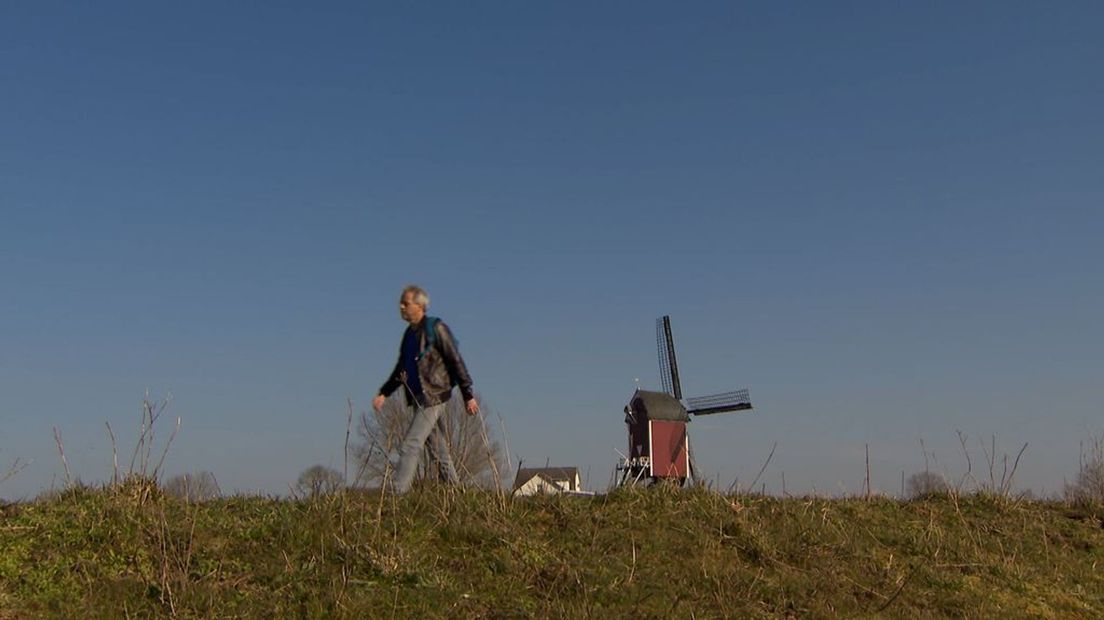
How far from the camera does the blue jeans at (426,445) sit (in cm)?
905

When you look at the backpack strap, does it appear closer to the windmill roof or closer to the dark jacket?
the dark jacket

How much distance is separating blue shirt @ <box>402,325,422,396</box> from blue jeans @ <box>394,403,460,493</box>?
8.2 inches

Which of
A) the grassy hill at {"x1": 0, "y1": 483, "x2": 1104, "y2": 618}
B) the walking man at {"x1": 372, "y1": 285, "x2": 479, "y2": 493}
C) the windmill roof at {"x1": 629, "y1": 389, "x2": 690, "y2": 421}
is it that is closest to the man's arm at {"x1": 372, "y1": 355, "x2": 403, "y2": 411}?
the walking man at {"x1": 372, "y1": 285, "x2": 479, "y2": 493}

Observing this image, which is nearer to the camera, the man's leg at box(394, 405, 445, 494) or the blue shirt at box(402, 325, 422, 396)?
the man's leg at box(394, 405, 445, 494)

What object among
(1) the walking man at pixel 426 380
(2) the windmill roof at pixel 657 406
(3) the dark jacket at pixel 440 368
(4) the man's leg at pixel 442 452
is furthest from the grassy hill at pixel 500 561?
(2) the windmill roof at pixel 657 406

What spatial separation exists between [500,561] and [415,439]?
7.64 feet

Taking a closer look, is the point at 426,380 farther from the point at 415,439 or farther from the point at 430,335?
the point at 415,439

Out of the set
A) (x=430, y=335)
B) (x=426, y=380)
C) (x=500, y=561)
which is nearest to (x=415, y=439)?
(x=426, y=380)

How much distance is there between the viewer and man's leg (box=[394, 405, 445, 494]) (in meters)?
9.02

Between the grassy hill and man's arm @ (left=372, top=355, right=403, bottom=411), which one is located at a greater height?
man's arm @ (left=372, top=355, right=403, bottom=411)

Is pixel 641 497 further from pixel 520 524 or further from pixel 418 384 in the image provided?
pixel 418 384

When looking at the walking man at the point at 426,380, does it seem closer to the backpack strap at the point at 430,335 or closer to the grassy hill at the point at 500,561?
the backpack strap at the point at 430,335

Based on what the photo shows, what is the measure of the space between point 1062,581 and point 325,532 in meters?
6.48

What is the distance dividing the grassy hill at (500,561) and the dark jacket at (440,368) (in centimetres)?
115
